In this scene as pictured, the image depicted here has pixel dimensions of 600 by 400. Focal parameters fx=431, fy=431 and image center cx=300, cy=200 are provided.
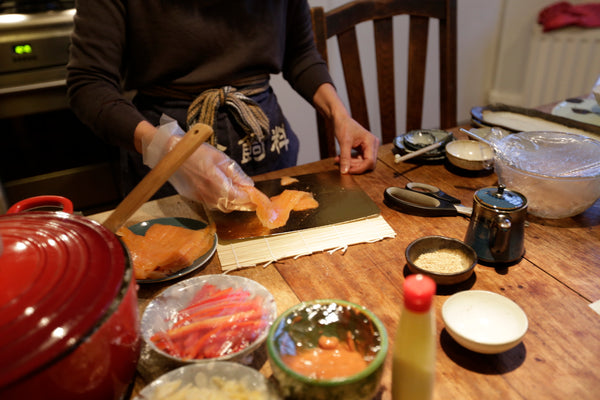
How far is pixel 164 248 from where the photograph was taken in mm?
868

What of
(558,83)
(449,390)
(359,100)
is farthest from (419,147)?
(558,83)

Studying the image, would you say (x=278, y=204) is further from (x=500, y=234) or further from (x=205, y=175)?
(x=500, y=234)

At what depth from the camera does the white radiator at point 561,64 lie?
2668 mm

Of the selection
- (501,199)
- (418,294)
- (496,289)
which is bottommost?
(496,289)

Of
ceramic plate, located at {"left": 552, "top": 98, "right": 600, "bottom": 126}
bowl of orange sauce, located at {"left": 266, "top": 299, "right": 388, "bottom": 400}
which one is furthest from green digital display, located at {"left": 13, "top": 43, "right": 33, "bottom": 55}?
ceramic plate, located at {"left": 552, "top": 98, "right": 600, "bottom": 126}

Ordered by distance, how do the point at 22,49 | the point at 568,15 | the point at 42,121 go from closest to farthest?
the point at 22,49 < the point at 42,121 < the point at 568,15

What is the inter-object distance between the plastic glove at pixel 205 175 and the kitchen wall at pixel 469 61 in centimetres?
187

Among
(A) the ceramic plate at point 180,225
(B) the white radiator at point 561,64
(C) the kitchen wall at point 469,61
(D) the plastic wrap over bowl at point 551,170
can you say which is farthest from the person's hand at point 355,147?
(B) the white radiator at point 561,64

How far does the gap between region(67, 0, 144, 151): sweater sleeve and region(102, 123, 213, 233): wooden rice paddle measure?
482 millimetres

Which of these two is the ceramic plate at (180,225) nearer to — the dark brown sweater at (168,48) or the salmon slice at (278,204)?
the salmon slice at (278,204)

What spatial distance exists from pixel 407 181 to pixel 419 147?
0.53 feet

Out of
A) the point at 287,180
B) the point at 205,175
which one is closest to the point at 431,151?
the point at 287,180

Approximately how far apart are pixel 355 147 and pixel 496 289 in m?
0.65

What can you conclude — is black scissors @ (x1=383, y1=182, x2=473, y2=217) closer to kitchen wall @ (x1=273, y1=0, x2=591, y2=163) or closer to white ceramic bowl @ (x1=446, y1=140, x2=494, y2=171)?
white ceramic bowl @ (x1=446, y1=140, x2=494, y2=171)
